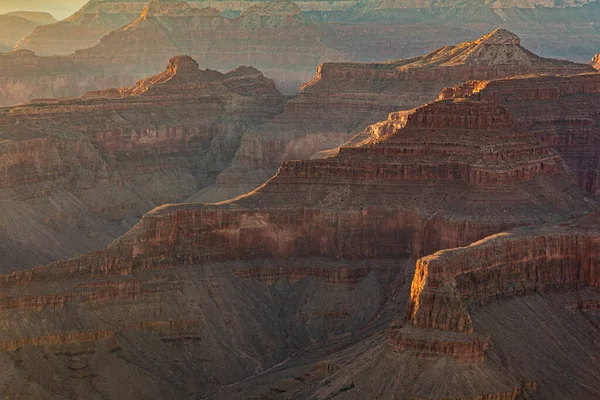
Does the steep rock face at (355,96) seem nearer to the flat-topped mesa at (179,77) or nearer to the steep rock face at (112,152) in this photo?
the steep rock face at (112,152)

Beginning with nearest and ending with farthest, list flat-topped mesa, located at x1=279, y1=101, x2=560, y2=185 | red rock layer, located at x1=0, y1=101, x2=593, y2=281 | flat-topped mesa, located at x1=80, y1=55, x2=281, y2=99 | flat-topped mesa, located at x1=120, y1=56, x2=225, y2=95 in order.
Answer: red rock layer, located at x1=0, y1=101, x2=593, y2=281 < flat-topped mesa, located at x1=279, y1=101, x2=560, y2=185 < flat-topped mesa, located at x1=80, y1=55, x2=281, y2=99 < flat-topped mesa, located at x1=120, y1=56, x2=225, y2=95

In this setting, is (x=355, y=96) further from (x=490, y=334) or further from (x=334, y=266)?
(x=490, y=334)

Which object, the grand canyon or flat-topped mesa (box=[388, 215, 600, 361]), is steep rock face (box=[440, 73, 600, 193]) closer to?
the grand canyon

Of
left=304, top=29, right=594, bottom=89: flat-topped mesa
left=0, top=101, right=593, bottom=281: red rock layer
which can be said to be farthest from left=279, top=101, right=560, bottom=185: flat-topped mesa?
left=304, top=29, right=594, bottom=89: flat-topped mesa

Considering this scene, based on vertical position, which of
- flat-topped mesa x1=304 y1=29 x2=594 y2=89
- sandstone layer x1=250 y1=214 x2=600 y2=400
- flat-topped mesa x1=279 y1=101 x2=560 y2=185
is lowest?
sandstone layer x1=250 y1=214 x2=600 y2=400

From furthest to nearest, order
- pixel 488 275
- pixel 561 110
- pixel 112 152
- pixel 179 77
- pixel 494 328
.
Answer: pixel 179 77 → pixel 112 152 → pixel 561 110 → pixel 488 275 → pixel 494 328

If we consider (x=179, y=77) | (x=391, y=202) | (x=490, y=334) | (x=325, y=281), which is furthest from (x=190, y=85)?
(x=490, y=334)
